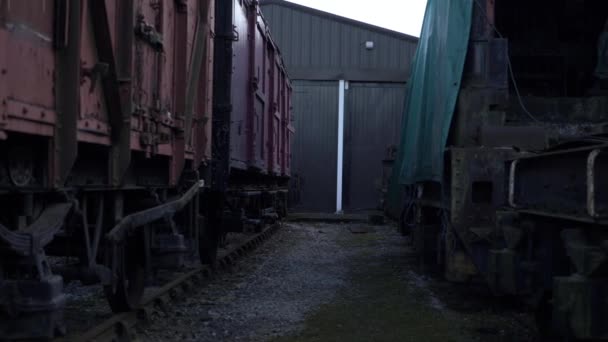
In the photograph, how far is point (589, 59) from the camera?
8.74m

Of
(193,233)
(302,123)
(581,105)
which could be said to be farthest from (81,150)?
(302,123)

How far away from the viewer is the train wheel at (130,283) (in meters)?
6.06

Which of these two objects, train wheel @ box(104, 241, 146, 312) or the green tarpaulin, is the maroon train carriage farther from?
the green tarpaulin

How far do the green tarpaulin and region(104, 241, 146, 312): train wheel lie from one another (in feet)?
10.7

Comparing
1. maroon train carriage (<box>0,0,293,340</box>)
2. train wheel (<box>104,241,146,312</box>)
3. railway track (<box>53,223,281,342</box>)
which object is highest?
maroon train carriage (<box>0,0,293,340</box>)

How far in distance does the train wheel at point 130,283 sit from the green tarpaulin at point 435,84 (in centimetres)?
326

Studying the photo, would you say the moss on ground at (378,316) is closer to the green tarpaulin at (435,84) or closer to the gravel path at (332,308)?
the gravel path at (332,308)

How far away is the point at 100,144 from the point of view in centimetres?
460

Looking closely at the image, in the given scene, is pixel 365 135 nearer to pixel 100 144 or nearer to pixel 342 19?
pixel 342 19

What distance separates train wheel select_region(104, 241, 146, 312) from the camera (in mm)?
6056

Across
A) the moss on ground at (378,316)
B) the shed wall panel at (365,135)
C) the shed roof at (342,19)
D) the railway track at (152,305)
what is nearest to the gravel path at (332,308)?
the moss on ground at (378,316)

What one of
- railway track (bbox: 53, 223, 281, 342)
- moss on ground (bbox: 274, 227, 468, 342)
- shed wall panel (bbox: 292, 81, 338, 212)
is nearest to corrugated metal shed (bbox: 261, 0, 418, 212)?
shed wall panel (bbox: 292, 81, 338, 212)

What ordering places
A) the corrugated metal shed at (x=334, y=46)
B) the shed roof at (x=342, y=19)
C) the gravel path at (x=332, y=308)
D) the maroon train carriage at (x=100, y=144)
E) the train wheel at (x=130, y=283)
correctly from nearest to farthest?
the maroon train carriage at (x=100, y=144) < the train wheel at (x=130, y=283) < the gravel path at (x=332, y=308) < the corrugated metal shed at (x=334, y=46) < the shed roof at (x=342, y=19)

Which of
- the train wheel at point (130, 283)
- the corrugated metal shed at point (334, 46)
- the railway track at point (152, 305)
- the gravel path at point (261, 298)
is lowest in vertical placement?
the gravel path at point (261, 298)
